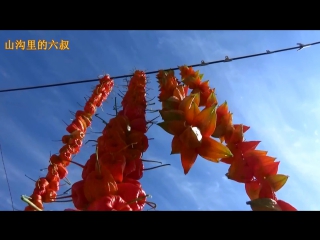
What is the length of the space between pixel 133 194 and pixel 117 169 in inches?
3.9

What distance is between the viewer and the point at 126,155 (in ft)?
2.85

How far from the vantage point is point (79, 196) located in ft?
2.41

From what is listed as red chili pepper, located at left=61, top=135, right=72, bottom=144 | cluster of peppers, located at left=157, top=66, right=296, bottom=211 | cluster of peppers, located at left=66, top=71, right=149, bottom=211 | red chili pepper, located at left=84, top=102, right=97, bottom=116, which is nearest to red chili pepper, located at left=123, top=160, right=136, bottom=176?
cluster of peppers, located at left=66, top=71, right=149, bottom=211

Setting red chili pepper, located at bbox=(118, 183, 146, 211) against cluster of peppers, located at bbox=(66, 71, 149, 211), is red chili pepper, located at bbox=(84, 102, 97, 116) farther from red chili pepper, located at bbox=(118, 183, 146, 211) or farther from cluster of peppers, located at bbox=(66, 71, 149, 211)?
red chili pepper, located at bbox=(118, 183, 146, 211)

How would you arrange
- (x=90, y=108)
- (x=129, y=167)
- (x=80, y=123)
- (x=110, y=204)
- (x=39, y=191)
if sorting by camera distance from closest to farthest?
(x=110, y=204) < (x=129, y=167) < (x=39, y=191) < (x=80, y=123) < (x=90, y=108)

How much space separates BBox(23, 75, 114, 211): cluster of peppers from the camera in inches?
58.4

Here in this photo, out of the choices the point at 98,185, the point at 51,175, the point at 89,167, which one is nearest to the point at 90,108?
the point at 51,175

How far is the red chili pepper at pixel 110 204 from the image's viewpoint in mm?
629

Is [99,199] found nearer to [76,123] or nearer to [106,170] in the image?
[106,170]

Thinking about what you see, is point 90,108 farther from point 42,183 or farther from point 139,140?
point 139,140

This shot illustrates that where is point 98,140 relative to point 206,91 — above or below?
below
